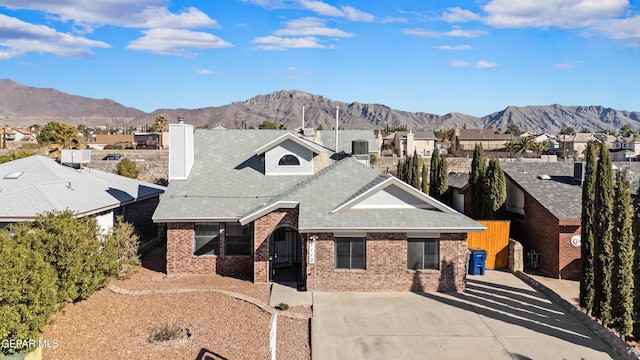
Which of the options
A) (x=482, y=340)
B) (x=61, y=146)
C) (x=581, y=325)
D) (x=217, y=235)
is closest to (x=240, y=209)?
(x=217, y=235)

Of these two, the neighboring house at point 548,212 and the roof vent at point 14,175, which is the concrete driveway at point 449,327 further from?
the roof vent at point 14,175

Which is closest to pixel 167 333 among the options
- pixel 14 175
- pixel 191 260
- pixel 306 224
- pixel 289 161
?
pixel 306 224

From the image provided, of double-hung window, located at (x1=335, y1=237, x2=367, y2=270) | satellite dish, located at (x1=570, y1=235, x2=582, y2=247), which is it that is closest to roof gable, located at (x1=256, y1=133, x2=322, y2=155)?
double-hung window, located at (x1=335, y1=237, x2=367, y2=270)

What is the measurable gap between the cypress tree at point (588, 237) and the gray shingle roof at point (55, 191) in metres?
16.3

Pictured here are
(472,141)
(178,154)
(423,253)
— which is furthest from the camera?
(472,141)

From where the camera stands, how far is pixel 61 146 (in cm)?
4394

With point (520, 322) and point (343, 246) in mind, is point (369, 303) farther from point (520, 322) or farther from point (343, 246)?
point (520, 322)

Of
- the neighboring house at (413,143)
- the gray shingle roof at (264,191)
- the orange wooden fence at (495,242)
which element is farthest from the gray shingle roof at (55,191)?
the neighboring house at (413,143)

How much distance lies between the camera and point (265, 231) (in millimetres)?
16203

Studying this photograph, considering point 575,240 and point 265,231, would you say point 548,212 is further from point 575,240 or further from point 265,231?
point 265,231

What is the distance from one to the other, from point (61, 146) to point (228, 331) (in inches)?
1570

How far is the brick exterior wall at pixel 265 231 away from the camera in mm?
16109

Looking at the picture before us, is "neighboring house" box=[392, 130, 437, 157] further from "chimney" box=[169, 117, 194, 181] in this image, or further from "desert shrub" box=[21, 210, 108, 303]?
"desert shrub" box=[21, 210, 108, 303]

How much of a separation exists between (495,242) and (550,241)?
2.02 meters
